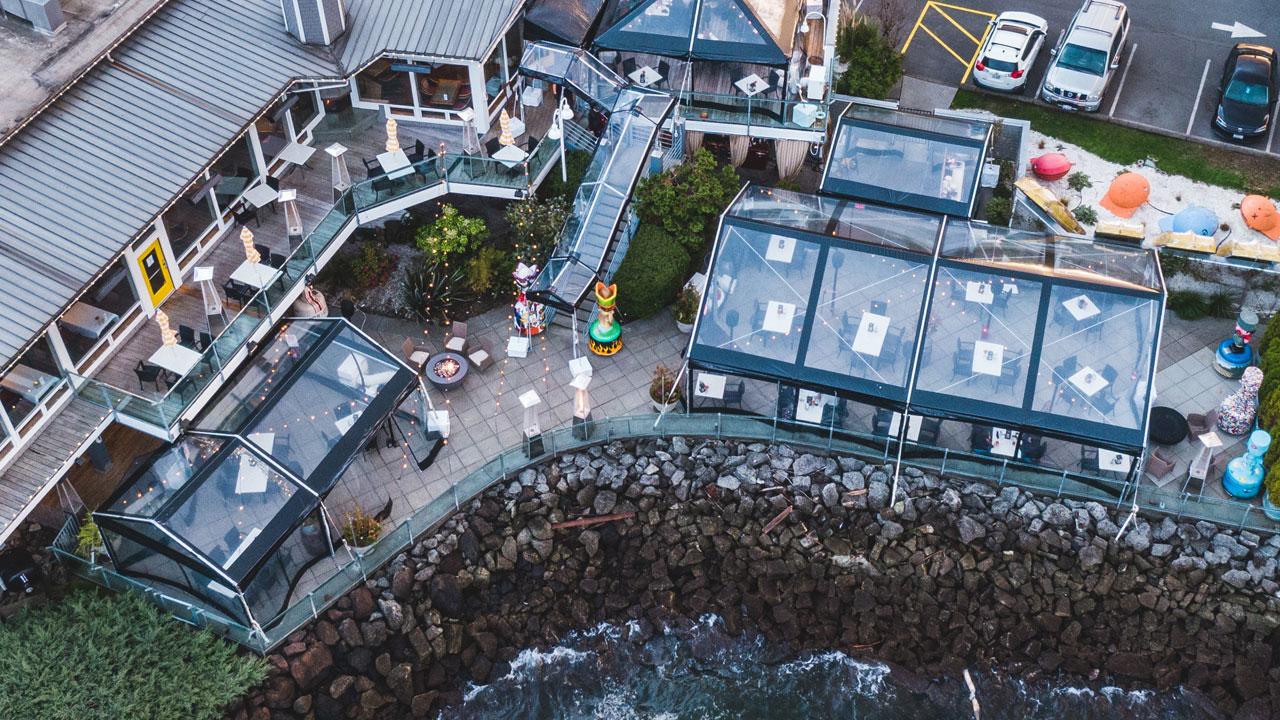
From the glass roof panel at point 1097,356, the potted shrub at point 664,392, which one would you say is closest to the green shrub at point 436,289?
the potted shrub at point 664,392

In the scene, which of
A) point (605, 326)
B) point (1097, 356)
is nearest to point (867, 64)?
point (605, 326)

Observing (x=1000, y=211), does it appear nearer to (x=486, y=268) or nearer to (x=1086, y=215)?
(x=1086, y=215)

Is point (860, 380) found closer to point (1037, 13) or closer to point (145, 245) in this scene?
point (145, 245)

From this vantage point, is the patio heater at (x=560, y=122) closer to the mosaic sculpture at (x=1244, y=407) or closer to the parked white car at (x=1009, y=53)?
the parked white car at (x=1009, y=53)

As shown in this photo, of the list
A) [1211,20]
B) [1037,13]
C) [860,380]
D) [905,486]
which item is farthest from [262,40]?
[1211,20]

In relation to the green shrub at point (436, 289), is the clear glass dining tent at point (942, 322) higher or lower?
higher

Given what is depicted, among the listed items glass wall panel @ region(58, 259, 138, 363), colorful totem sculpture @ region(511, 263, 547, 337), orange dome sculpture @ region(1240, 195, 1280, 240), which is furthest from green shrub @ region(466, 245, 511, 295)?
orange dome sculpture @ region(1240, 195, 1280, 240)
